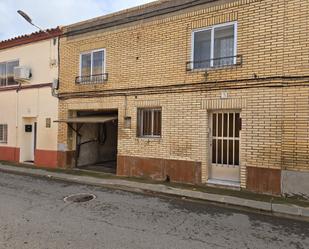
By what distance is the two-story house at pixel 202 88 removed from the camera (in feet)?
26.5

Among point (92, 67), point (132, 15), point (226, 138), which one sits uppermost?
point (132, 15)

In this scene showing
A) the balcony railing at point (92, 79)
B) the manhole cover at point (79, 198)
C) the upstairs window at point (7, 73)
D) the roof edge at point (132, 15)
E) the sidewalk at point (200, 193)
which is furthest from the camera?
the upstairs window at point (7, 73)

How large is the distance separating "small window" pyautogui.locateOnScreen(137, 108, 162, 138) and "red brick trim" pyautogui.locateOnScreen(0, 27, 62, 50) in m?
5.71

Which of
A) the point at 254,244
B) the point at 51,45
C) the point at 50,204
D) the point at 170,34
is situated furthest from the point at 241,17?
the point at 51,45

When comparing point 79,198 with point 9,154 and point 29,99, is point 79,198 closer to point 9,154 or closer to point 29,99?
point 29,99

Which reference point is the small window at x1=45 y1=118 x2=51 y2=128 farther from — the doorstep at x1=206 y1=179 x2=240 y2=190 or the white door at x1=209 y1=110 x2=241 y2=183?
the doorstep at x1=206 y1=179 x2=240 y2=190

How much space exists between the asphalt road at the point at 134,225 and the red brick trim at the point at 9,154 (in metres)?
7.34

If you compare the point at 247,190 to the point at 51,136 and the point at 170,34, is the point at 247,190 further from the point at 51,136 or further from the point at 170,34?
the point at 51,136

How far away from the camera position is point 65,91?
1316 cm

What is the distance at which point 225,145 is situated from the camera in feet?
30.6

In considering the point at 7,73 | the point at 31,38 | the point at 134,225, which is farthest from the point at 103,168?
the point at 134,225

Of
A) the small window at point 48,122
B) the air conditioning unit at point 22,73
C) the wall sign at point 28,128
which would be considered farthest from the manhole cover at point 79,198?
the air conditioning unit at point 22,73

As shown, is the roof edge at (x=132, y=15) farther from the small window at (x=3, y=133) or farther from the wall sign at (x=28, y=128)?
the small window at (x=3, y=133)

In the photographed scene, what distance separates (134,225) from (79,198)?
110 inches
